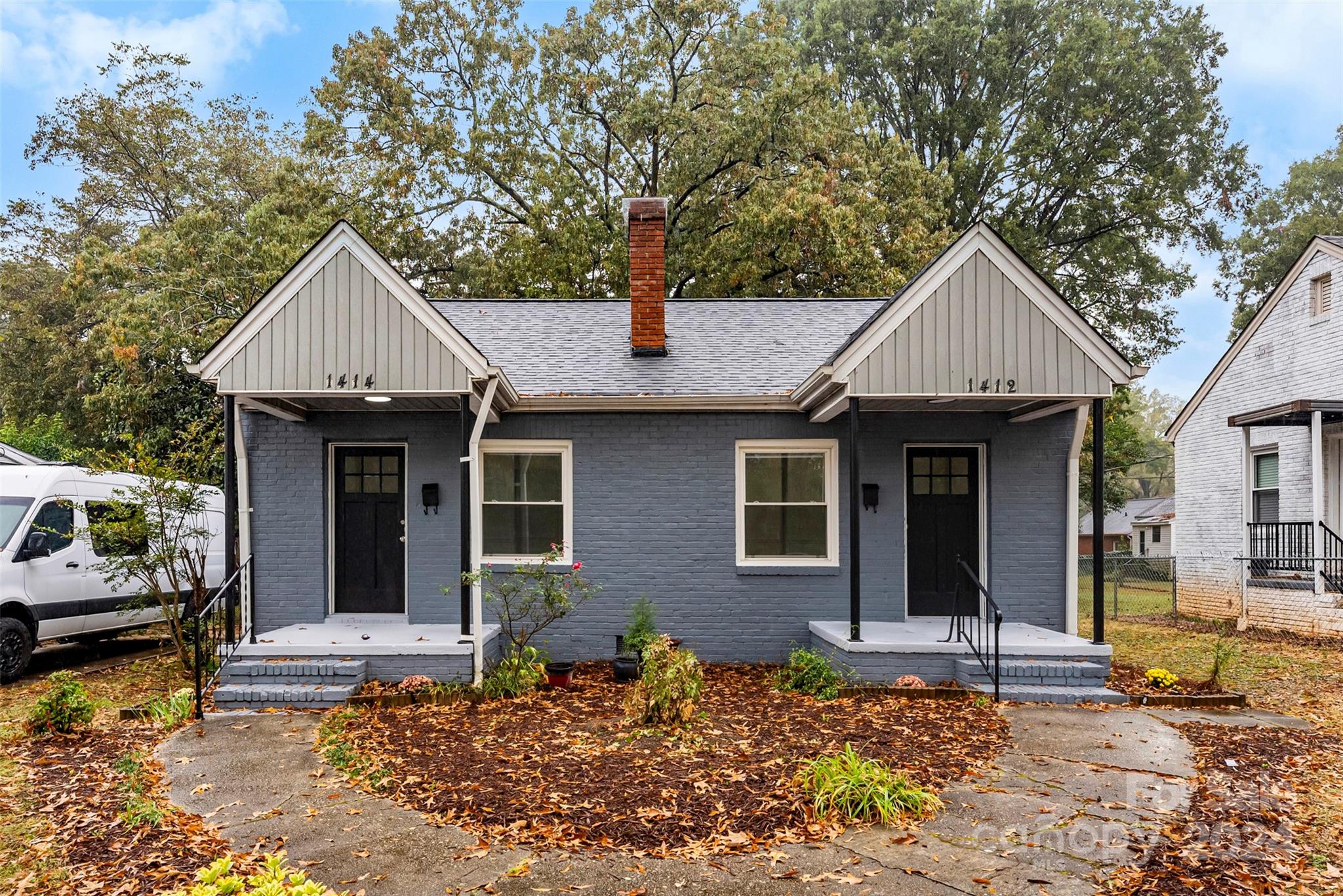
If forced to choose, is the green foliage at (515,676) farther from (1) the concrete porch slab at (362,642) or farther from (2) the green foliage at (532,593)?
(1) the concrete porch slab at (362,642)

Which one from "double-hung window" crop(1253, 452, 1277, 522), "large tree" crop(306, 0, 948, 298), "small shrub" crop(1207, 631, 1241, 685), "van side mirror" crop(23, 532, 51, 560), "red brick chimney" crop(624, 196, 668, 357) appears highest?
"large tree" crop(306, 0, 948, 298)

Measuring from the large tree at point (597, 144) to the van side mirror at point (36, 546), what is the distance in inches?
491

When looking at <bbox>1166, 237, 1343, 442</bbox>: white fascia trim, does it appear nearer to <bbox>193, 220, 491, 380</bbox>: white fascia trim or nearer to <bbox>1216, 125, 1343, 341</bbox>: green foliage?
<bbox>193, 220, 491, 380</bbox>: white fascia trim

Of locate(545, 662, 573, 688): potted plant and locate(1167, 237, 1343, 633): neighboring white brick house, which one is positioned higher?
locate(1167, 237, 1343, 633): neighboring white brick house

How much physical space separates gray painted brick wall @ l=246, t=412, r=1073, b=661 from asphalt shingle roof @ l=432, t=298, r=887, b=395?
0.42 m

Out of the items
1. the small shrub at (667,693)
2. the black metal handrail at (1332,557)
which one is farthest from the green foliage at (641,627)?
the black metal handrail at (1332,557)

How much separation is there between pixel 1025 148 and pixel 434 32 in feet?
59.7

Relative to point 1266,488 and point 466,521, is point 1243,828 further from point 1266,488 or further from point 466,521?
point 1266,488

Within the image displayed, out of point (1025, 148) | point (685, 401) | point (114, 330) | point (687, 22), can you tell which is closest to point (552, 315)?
point (685, 401)

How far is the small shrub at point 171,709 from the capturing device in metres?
7.03

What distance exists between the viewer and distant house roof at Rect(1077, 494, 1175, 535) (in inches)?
1325

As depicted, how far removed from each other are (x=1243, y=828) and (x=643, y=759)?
3546 mm

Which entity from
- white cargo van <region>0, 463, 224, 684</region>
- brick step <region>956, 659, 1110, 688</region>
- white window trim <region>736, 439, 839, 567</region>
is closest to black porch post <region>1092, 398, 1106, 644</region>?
brick step <region>956, 659, 1110, 688</region>

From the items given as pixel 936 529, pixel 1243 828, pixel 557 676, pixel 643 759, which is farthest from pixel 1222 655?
pixel 557 676
